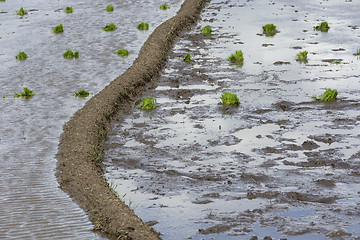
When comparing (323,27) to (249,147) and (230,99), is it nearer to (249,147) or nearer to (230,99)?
(230,99)

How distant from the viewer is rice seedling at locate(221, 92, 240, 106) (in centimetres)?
1238

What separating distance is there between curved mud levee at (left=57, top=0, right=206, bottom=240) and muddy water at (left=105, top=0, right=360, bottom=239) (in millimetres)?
304

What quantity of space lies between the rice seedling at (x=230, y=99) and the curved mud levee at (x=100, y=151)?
2.24m

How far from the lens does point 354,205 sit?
8.12 m

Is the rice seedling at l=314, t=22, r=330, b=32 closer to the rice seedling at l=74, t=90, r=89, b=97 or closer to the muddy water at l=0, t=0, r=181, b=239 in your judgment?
the muddy water at l=0, t=0, r=181, b=239

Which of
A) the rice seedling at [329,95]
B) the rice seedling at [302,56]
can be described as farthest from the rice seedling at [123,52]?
the rice seedling at [329,95]

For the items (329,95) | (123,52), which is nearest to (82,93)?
(123,52)

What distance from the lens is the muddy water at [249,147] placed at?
26.0 ft

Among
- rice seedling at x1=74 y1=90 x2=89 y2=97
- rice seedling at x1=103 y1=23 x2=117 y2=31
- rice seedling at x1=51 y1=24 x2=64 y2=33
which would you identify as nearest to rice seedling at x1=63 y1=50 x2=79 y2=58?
rice seedling at x1=74 y1=90 x2=89 y2=97

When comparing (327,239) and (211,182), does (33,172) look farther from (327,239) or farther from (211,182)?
(327,239)

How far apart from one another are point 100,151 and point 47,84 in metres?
4.73

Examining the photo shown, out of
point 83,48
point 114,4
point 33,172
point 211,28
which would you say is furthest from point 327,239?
point 114,4

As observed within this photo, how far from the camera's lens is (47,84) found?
14.5m

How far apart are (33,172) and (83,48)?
9.03 meters
